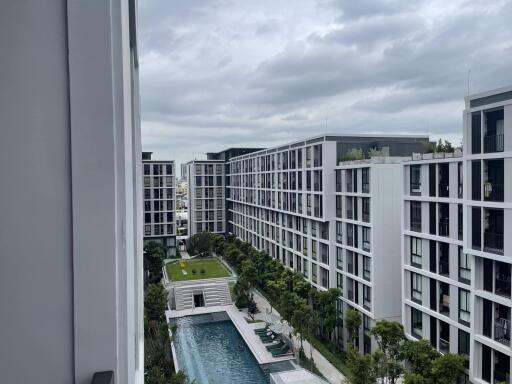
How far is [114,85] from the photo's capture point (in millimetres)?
624

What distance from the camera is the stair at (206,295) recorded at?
46.3ft

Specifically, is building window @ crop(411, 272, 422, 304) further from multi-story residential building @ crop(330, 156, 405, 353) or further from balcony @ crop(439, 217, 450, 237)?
balcony @ crop(439, 217, 450, 237)

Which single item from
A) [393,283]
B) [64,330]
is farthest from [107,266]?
[393,283]

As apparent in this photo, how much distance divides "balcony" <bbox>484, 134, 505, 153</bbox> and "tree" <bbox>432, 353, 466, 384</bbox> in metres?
3.43

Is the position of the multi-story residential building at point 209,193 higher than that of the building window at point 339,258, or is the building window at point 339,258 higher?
the multi-story residential building at point 209,193

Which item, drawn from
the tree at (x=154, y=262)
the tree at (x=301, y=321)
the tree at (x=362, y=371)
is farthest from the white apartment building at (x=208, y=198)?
the tree at (x=362, y=371)

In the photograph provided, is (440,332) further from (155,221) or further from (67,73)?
(155,221)

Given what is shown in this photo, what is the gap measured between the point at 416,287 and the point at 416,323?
77cm

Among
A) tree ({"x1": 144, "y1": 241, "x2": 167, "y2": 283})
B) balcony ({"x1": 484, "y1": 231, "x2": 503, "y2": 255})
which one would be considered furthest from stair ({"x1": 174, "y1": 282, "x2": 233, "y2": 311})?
balcony ({"x1": 484, "y1": 231, "x2": 503, "y2": 255})

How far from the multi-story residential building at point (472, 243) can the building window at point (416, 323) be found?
5 cm

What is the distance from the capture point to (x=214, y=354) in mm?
10102

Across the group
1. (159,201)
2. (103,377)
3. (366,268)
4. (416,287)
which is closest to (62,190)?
(103,377)

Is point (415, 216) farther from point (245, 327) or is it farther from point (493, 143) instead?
point (245, 327)

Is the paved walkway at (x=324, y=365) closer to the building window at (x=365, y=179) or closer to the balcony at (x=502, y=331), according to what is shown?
the balcony at (x=502, y=331)
